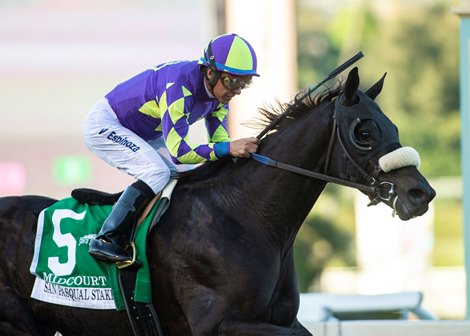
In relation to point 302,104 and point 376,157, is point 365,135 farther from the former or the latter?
point 302,104

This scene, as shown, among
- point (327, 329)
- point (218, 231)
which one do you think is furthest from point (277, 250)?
point (327, 329)

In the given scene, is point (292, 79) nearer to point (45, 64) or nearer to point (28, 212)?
point (45, 64)

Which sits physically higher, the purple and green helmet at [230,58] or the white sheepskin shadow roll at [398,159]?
the purple and green helmet at [230,58]

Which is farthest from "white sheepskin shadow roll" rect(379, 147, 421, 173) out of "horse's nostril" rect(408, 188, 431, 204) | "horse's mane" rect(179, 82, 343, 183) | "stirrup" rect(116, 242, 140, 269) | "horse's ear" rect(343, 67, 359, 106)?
"stirrup" rect(116, 242, 140, 269)

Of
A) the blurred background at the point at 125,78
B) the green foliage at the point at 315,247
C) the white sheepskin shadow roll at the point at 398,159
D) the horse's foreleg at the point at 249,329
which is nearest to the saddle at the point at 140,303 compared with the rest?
the horse's foreleg at the point at 249,329

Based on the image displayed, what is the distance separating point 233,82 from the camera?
5.20 m

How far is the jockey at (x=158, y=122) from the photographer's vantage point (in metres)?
5.09

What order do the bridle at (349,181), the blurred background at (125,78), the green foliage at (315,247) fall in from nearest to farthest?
the bridle at (349,181)
the blurred background at (125,78)
the green foliage at (315,247)

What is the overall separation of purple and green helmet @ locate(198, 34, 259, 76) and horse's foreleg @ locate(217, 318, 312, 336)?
119 cm

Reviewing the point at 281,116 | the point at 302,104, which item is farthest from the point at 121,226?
the point at 302,104

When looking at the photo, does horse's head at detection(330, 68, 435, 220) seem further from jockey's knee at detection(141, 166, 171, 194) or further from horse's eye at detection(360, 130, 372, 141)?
jockey's knee at detection(141, 166, 171, 194)

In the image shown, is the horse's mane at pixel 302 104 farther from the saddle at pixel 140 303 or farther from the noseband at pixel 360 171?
the saddle at pixel 140 303

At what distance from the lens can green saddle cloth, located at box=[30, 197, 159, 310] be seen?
5.14 metres

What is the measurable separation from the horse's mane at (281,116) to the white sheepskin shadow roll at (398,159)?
514mm
